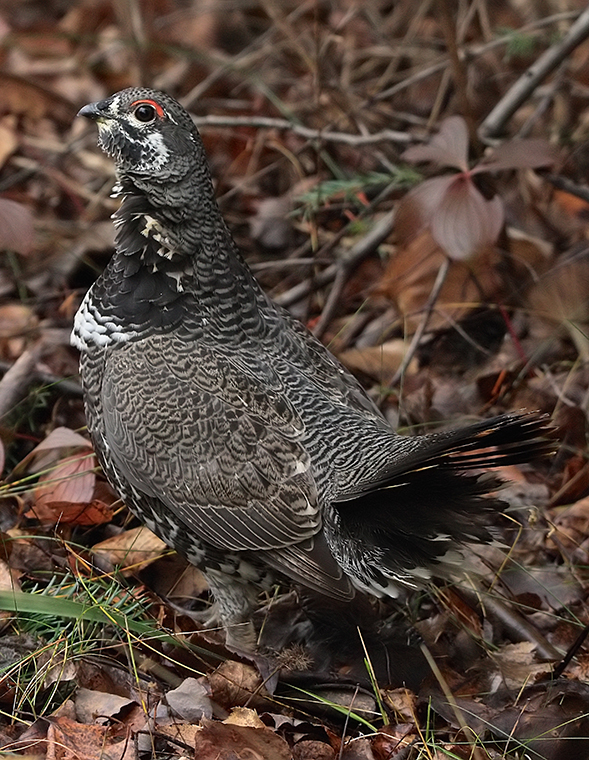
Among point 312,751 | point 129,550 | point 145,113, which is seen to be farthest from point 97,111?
point 312,751

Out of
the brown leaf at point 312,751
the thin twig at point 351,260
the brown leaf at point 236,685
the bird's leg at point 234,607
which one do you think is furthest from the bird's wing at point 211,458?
the thin twig at point 351,260

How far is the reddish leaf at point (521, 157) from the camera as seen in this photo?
4562mm

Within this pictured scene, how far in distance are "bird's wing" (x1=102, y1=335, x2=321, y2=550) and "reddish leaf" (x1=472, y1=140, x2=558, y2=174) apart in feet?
5.80

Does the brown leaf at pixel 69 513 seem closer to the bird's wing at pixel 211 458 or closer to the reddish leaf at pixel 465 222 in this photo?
the bird's wing at pixel 211 458

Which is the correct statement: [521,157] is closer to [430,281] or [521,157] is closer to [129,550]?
[430,281]

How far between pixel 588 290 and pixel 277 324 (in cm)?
206

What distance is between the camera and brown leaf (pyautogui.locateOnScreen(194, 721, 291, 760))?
3072 millimetres

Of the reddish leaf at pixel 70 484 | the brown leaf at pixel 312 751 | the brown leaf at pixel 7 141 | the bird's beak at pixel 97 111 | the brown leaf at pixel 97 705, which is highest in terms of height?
the bird's beak at pixel 97 111

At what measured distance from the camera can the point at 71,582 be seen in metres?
3.95

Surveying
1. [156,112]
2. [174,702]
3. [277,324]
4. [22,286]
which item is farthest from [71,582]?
[22,286]

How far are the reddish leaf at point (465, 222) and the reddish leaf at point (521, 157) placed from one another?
0.17 metres

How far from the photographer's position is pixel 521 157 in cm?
461

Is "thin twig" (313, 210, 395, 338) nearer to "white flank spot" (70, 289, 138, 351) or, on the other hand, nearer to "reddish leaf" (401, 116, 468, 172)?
"reddish leaf" (401, 116, 468, 172)

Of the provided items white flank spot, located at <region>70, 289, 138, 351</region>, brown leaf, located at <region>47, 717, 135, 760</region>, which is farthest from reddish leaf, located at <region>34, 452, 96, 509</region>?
brown leaf, located at <region>47, 717, 135, 760</region>
